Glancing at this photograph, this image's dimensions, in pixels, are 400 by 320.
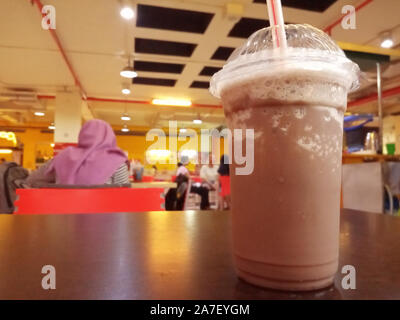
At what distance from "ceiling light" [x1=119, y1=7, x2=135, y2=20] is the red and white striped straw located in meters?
4.68

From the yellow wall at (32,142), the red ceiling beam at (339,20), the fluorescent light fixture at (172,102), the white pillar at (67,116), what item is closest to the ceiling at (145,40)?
the red ceiling beam at (339,20)

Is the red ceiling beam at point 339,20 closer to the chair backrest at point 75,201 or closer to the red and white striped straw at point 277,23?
the chair backrest at point 75,201

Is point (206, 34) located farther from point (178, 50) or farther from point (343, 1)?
point (343, 1)

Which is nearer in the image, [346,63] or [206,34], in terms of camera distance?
[346,63]

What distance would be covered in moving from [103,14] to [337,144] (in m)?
5.29

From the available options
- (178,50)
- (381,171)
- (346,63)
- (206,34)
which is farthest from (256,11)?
(346,63)

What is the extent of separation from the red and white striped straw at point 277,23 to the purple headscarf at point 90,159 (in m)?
2.22

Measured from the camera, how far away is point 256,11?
4.81m

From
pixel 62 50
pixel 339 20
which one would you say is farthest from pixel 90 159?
pixel 62 50

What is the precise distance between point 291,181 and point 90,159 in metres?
2.33

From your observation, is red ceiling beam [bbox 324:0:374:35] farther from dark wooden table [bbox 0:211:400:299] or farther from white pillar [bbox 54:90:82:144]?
white pillar [bbox 54:90:82:144]

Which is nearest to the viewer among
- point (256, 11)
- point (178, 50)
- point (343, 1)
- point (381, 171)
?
point (381, 171)

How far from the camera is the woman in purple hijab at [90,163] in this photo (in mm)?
2416
